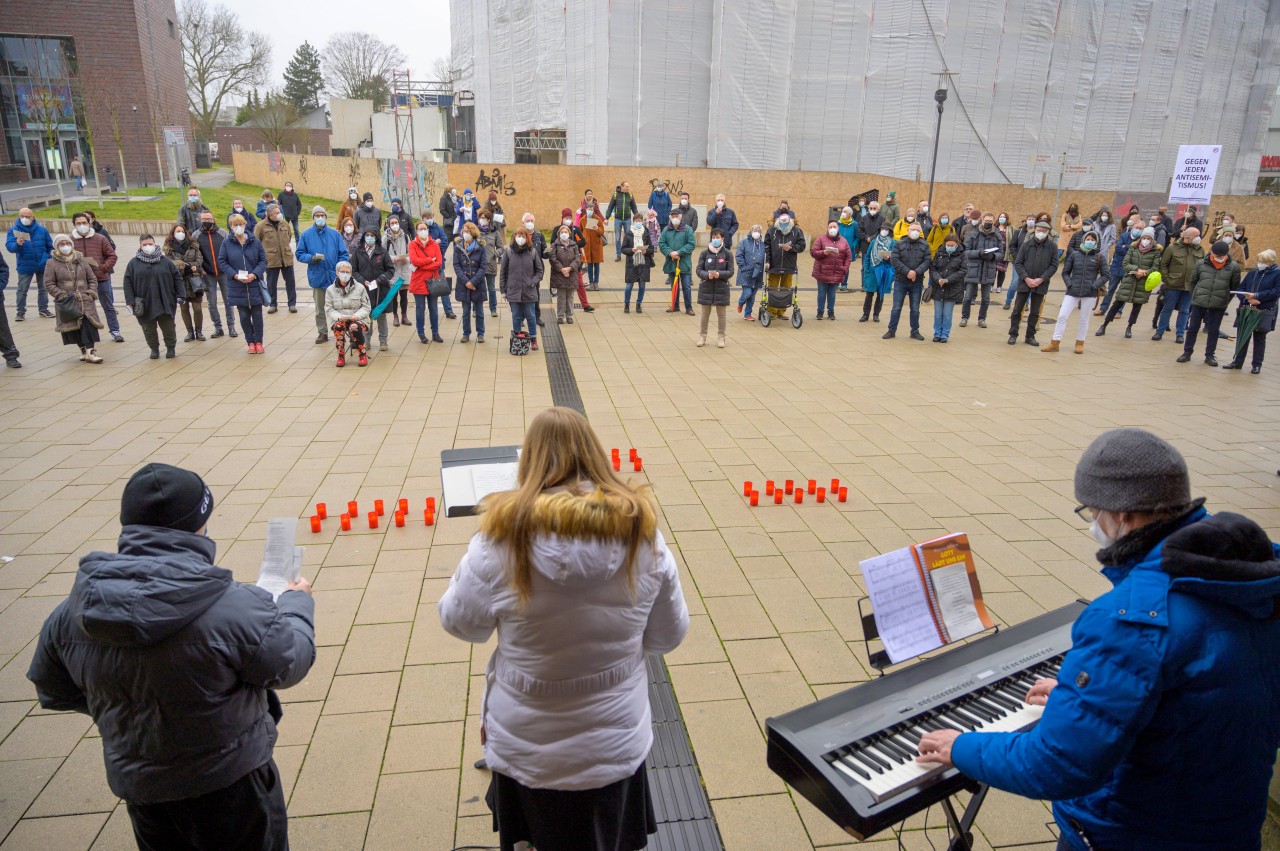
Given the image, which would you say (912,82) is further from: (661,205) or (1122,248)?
(1122,248)

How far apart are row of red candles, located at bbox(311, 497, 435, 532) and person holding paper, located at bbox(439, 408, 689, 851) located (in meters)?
3.96

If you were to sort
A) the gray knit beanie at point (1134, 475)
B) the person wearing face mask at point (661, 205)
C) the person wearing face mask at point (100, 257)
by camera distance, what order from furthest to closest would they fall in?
the person wearing face mask at point (661, 205) < the person wearing face mask at point (100, 257) < the gray knit beanie at point (1134, 475)

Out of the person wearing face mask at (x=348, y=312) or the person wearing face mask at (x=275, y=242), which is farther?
the person wearing face mask at (x=275, y=242)

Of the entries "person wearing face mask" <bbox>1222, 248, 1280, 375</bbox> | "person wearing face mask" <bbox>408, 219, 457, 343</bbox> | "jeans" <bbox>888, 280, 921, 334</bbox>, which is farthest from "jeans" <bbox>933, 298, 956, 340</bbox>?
"person wearing face mask" <bbox>408, 219, 457, 343</bbox>

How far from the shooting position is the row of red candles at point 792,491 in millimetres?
6746

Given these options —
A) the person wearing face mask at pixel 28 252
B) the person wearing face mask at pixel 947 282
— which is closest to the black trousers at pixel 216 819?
the person wearing face mask at pixel 947 282

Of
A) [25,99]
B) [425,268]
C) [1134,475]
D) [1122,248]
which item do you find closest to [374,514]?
[1134,475]

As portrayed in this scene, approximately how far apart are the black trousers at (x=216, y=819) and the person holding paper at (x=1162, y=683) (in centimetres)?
225

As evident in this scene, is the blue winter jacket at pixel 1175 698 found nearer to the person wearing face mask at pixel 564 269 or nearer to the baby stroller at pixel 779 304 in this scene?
the person wearing face mask at pixel 564 269

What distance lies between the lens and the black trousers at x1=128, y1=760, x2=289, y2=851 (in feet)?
8.10

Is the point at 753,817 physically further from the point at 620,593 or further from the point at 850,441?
the point at 850,441

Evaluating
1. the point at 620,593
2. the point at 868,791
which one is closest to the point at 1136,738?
the point at 868,791

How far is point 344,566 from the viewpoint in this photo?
18.6 ft

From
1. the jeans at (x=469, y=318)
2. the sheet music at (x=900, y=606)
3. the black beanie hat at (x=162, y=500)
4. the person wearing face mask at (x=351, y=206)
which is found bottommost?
the jeans at (x=469, y=318)
